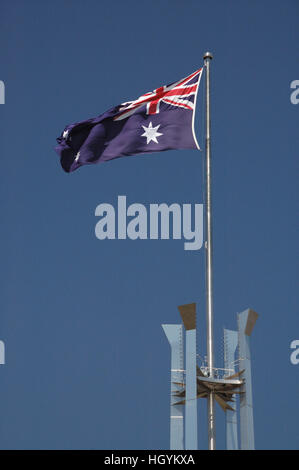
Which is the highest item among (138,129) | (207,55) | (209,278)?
(207,55)

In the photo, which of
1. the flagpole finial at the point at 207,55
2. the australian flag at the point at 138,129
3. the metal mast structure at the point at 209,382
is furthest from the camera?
the flagpole finial at the point at 207,55

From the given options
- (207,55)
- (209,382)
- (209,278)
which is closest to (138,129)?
(207,55)

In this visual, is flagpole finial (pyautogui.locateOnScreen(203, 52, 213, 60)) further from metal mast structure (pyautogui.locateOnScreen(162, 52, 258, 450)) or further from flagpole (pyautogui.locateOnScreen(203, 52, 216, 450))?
metal mast structure (pyautogui.locateOnScreen(162, 52, 258, 450))

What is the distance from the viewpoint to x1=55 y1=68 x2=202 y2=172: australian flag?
1390 inches

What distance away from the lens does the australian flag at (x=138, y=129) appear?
35.3 metres

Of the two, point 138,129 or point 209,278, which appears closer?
point 209,278

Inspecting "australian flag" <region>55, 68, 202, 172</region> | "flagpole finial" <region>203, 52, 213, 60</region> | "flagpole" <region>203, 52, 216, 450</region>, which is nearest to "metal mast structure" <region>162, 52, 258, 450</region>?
"flagpole" <region>203, 52, 216, 450</region>

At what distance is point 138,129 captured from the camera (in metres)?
36.2

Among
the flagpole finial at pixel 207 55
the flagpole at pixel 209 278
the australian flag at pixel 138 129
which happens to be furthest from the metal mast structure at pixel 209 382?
the flagpole finial at pixel 207 55

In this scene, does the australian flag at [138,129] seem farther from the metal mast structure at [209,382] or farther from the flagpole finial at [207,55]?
the metal mast structure at [209,382]

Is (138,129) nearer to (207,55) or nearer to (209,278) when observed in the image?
(207,55)

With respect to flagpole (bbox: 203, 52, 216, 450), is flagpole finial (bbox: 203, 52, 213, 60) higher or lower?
higher
